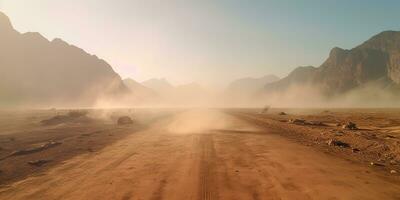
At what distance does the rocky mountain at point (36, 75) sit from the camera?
491 feet

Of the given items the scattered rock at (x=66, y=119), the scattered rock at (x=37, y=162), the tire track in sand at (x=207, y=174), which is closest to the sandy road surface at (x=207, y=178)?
the tire track in sand at (x=207, y=174)

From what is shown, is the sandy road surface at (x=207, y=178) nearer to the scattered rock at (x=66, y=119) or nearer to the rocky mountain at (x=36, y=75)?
the scattered rock at (x=66, y=119)

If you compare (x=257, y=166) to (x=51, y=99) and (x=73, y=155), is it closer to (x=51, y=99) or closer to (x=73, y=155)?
(x=73, y=155)

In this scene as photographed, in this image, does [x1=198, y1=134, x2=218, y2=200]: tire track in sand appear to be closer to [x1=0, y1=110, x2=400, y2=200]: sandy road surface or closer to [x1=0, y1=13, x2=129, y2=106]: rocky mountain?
[x1=0, y1=110, x2=400, y2=200]: sandy road surface

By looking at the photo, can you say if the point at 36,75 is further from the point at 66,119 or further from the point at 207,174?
the point at 207,174

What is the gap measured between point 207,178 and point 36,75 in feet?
573

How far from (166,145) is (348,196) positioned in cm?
1379

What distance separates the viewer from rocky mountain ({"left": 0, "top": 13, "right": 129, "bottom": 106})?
14962cm

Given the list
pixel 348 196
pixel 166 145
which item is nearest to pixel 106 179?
pixel 348 196

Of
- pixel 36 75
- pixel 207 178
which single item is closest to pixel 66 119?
pixel 207 178

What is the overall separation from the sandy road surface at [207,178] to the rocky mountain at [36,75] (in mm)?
136770

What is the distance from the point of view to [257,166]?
48.5ft

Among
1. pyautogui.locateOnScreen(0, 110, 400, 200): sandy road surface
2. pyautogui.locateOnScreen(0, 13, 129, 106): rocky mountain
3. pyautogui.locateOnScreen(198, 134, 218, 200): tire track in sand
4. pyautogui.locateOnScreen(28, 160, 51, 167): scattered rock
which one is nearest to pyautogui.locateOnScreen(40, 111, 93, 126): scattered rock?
pyautogui.locateOnScreen(28, 160, 51, 167): scattered rock

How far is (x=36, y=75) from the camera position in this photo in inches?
6604
